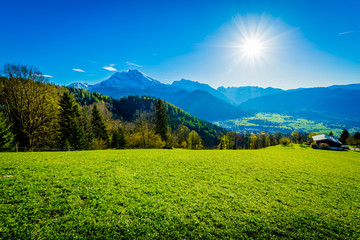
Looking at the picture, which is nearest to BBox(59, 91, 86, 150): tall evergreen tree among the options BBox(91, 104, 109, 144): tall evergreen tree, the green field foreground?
BBox(91, 104, 109, 144): tall evergreen tree

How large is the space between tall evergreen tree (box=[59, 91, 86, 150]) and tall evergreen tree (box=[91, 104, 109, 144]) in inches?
405

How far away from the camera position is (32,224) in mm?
6207

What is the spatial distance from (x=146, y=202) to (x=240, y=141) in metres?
144

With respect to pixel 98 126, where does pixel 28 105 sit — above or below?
above

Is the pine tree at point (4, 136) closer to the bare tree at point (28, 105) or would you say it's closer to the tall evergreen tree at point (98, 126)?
the bare tree at point (28, 105)

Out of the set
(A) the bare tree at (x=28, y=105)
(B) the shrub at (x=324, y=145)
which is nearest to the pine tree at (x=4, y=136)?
(A) the bare tree at (x=28, y=105)

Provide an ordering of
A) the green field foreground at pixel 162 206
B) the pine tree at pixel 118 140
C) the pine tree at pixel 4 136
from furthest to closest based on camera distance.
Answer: the pine tree at pixel 118 140, the pine tree at pixel 4 136, the green field foreground at pixel 162 206

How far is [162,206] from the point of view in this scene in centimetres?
851

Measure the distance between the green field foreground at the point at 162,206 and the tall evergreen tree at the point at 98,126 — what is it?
39.1 meters

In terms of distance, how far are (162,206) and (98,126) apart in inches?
1956

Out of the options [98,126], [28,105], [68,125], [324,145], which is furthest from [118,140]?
[324,145]

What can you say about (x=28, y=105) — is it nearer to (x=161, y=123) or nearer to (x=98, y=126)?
(x=98, y=126)

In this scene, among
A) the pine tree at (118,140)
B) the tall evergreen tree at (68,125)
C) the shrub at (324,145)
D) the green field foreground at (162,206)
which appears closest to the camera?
the green field foreground at (162,206)

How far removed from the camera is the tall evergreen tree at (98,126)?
48250 mm
